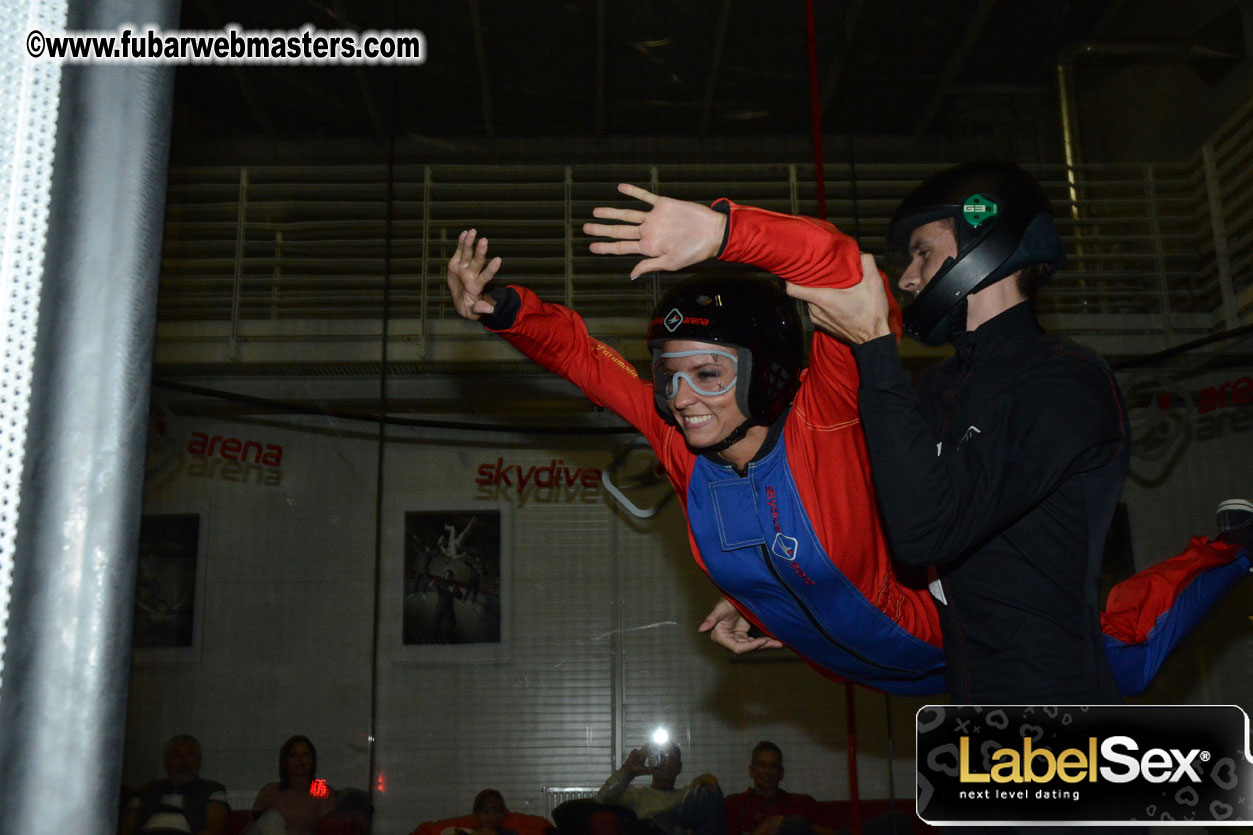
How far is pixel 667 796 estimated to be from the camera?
310 centimetres

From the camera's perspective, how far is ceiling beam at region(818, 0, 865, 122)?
3557mm

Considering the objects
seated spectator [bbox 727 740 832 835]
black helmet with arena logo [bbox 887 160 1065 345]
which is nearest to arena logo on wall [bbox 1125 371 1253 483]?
seated spectator [bbox 727 740 832 835]

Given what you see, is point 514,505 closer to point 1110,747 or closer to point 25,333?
point 1110,747

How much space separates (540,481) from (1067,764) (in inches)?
102

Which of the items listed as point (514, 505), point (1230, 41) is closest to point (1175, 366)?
point (1230, 41)

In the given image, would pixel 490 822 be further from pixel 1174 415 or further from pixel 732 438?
pixel 1174 415

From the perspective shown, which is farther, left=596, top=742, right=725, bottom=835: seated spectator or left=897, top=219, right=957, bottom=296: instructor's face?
left=596, top=742, right=725, bottom=835: seated spectator

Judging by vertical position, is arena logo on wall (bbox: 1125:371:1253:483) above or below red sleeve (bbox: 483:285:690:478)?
above

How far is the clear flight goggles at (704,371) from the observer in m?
1.68

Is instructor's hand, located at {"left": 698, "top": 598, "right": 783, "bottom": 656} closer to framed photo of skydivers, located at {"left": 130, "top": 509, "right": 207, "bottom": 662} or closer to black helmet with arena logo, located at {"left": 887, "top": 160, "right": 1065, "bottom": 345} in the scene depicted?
black helmet with arena logo, located at {"left": 887, "top": 160, "right": 1065, "bottom": 345}

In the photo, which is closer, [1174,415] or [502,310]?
[502,310]

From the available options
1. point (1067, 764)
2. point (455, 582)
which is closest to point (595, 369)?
point (1067, 764)

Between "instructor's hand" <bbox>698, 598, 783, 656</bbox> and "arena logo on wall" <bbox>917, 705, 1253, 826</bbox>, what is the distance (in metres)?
0.81

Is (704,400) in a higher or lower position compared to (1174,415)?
lower
